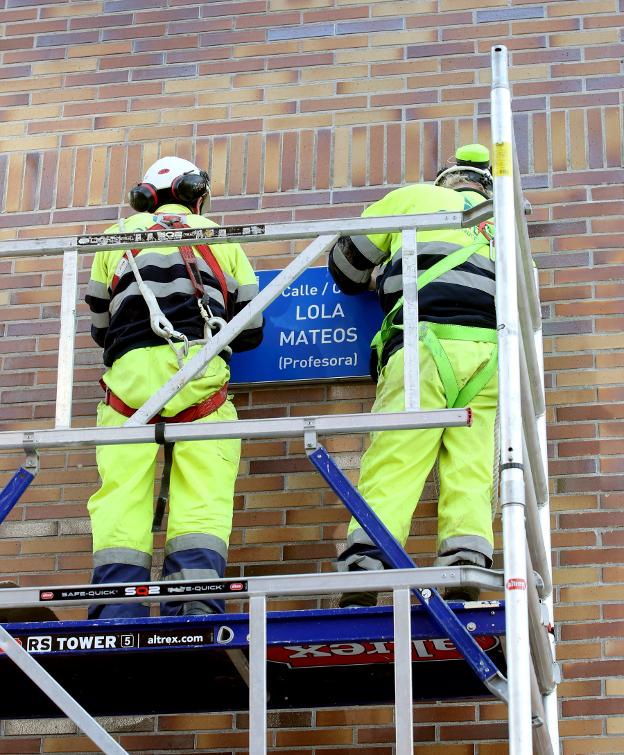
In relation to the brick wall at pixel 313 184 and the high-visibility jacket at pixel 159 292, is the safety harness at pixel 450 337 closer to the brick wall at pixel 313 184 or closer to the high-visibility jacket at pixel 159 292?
the high-visibility jacket at pixel 159 292

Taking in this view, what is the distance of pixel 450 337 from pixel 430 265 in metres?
0.39

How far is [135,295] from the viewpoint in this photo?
7.24 m

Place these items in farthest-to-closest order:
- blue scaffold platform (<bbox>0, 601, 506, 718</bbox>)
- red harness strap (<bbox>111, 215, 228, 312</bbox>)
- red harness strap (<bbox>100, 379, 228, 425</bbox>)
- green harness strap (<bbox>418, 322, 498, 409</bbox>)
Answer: red harness strap (<bbox>111, 215, 228, 312</bbox>)
red harness strap (<bbox>100, 379, 228, 425</bbox>)
green harness strap (<bbox>418, 322, 498, 409</bbox>)
blue scaffold platform (<bbox>0, 601, 506, 718</bbox>)

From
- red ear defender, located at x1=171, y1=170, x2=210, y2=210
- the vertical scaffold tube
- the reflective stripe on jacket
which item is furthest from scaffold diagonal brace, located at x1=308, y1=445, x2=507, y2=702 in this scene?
red ear defender, located at x1=171, y1=170, x2=210, y2=210

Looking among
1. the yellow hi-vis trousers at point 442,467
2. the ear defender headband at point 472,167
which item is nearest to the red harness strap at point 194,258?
the yellow hi-vis trousers at point 442,467

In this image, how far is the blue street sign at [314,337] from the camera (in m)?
7.96

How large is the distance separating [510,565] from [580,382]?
240cm

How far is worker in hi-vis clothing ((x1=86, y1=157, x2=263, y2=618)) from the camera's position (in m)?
6.74

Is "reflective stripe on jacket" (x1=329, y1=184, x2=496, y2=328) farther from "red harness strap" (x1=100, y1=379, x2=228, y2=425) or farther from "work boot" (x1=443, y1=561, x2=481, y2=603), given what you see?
"work boot" (x1=443, y1=561, x2=481, y2=603)

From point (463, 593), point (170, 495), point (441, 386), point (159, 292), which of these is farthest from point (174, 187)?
point (463, 593)

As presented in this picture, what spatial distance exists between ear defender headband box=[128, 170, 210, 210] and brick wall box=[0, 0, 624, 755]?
71 centimetres

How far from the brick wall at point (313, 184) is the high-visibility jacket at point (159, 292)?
0.66 meters

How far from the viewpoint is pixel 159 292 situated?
23.7 feet

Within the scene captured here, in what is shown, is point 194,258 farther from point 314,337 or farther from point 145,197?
point 314,337
